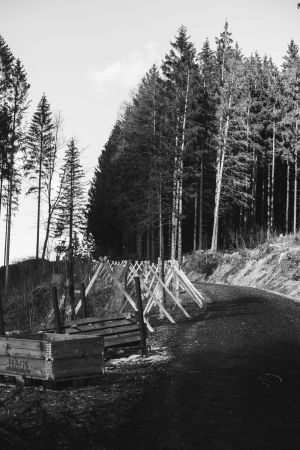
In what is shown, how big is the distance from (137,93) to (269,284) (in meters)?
23.8

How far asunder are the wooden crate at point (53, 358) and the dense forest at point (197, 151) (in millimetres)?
17507

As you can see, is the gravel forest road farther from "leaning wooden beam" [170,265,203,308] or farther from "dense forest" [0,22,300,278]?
"dense forest" [0,22,300,278]

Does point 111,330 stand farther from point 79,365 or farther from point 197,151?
point 197,151

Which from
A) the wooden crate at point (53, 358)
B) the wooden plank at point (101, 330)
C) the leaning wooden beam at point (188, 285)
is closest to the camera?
the wooden crate at point (53, 358)

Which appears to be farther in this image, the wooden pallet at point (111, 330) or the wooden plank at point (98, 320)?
the wooden plank at point (98, 320)

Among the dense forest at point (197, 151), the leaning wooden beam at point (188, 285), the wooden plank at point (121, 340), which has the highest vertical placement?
the dense forest at point (197, 151)

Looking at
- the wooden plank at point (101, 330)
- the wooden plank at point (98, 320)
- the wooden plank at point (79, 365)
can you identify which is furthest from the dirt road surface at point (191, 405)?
the wooden plank at point (98, 320)

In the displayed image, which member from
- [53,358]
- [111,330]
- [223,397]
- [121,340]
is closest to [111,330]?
[111,330]

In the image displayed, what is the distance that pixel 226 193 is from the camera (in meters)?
35.7

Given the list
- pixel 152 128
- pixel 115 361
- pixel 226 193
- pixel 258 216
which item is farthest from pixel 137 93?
pixel 115 361

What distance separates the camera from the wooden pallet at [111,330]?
32.0 feet

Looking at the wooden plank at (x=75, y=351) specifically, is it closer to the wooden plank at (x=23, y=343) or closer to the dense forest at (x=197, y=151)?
the wooden plank at (x=23, y=343)

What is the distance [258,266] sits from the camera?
85.0ft

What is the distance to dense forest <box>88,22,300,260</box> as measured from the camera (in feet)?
98.5
